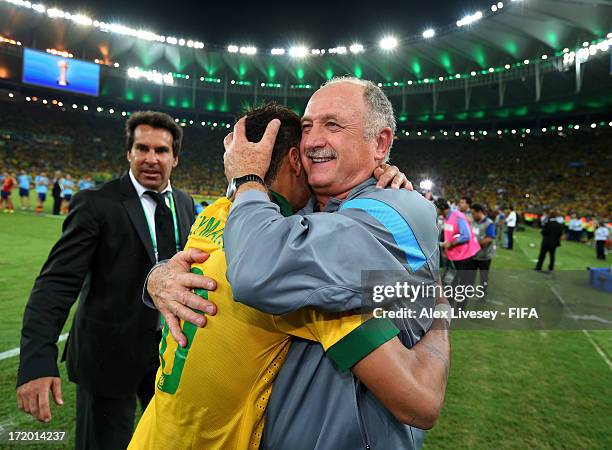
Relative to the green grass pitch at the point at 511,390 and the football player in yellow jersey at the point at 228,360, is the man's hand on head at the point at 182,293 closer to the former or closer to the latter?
the football player in yellow jersey at the point at 228,360

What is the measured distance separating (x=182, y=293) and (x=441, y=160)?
44236 mm

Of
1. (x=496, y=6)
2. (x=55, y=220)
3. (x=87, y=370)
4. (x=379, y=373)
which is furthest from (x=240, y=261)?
(x=496, y=6)

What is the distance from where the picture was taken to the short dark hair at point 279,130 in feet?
5.05

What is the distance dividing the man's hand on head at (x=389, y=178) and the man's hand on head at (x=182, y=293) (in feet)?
2.28

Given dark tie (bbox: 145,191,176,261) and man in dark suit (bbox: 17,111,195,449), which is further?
dark tie (bbox: 145,191,176,261)

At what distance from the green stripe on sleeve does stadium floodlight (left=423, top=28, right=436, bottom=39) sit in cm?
3485

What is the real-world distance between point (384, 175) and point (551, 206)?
33.6 meters

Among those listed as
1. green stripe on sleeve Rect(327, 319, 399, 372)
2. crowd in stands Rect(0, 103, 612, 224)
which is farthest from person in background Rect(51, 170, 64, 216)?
green stripe on sleeve Rect(327, 319, 399, 372)

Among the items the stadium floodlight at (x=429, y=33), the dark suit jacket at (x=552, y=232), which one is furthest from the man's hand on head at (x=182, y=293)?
the stadium floodlight at (x=429, y=33)

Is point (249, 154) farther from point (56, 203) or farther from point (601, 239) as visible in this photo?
point (56, 203)

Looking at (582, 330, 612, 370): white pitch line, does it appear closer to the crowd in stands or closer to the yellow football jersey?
the yellow football jersey

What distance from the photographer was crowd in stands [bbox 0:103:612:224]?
32844 millimetres

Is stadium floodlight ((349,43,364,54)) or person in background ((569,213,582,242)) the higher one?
stadium floodlight ((349,43,364,54))

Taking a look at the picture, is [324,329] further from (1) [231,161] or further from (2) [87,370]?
(2) [87,370]
